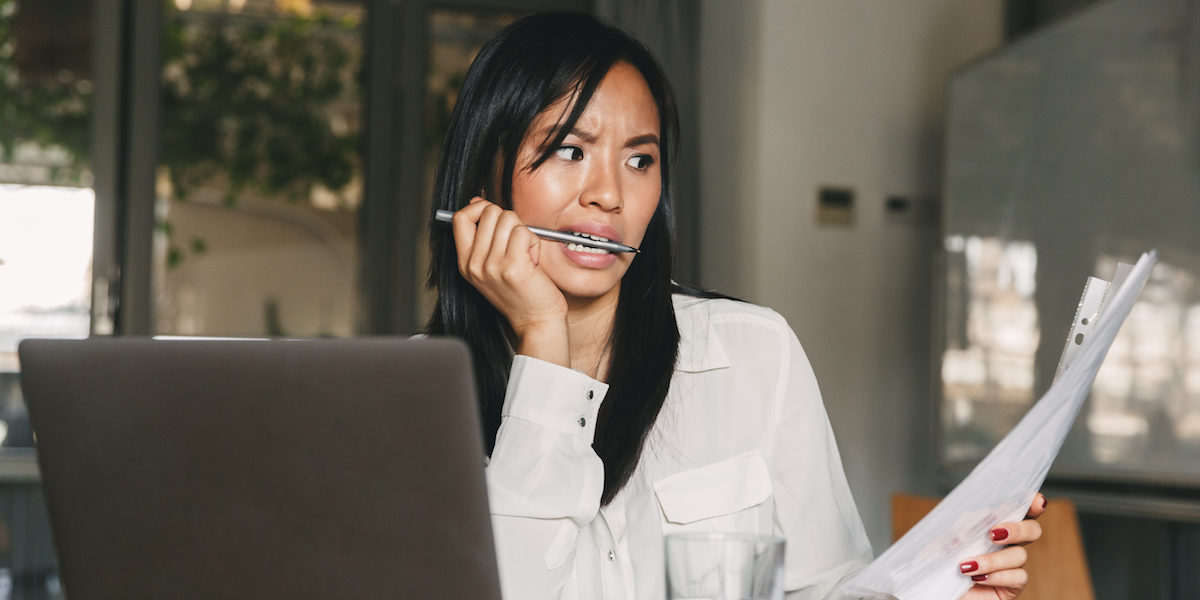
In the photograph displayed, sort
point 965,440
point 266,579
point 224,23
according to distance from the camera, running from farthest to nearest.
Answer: point 224,23
point 965,440
point 266,579

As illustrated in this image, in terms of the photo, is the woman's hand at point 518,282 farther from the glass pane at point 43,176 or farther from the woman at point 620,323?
the glass pane at point 43,176

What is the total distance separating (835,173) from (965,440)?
86cm

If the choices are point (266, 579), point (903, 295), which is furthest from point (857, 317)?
point (266, 579)

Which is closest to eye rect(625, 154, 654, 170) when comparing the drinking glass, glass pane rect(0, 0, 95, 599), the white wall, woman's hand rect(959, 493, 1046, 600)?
woman's hand rect(959, 493, 1046, 600)

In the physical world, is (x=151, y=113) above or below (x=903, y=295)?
above

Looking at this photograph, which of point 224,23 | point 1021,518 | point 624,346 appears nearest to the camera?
point 1021,518

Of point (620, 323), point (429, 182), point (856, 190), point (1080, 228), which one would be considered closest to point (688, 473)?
point (620, 323)

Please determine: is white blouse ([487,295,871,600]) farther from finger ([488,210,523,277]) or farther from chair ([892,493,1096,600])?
chair ([892,493,1096,600])

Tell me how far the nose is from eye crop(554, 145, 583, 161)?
0.02 metres

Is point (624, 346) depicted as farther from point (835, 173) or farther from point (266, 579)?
point (835, 173)

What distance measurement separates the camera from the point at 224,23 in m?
3.27

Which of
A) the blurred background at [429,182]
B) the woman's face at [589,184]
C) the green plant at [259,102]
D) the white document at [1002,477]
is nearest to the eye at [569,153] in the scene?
the woman's face at [589,184]

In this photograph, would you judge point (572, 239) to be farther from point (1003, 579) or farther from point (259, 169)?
point (259, 169)

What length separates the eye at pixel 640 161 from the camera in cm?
125
